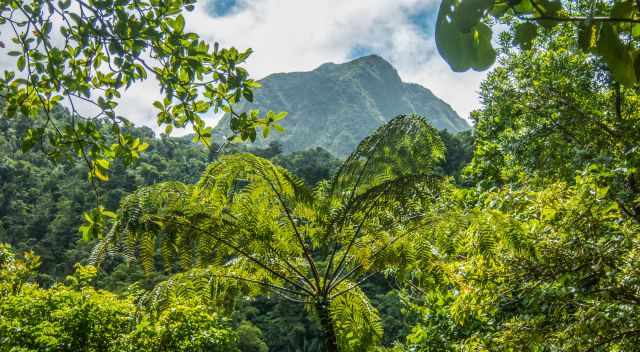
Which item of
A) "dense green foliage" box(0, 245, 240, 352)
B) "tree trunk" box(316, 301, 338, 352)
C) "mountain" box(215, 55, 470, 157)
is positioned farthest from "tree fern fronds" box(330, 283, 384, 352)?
"mountain" box(215, 55, 470, 157)

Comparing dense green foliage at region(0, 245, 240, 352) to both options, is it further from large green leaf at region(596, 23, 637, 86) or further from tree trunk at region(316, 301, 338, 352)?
large green leaf at region(596, 23, 637, 86)

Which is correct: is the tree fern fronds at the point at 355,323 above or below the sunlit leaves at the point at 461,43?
below

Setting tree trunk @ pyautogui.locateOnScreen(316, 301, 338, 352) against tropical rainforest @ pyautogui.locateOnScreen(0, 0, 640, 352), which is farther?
tree trunk @ pyautogui.locateOnScreen(316, 301, 338, 352)

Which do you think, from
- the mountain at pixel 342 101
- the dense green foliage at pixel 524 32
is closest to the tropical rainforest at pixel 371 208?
the dense green foliage at pixel 524 32

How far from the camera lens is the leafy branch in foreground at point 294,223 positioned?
2.42 metres

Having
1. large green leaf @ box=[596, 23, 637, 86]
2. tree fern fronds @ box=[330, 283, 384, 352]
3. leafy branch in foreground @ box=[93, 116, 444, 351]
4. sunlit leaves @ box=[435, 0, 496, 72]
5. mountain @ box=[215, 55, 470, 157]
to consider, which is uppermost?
mountain @ box=[215, 55, 470, 157]

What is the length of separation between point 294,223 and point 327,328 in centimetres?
66

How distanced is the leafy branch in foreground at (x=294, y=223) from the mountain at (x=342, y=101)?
81.6 m

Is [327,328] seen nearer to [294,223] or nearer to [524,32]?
[294,223]

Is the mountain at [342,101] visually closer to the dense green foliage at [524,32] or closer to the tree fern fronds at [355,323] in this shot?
the tree fern fronds at [355,323]

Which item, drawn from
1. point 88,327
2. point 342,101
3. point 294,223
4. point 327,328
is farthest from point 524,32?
point 342,101

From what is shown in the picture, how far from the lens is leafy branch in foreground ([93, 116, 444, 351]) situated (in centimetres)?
242

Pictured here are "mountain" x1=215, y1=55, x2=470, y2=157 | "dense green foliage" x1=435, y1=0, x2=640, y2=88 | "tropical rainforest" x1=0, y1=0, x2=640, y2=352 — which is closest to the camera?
"dense green foliage" x1=435, y1=0, x2=640, y2=88

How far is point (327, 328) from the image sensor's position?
2.38m
